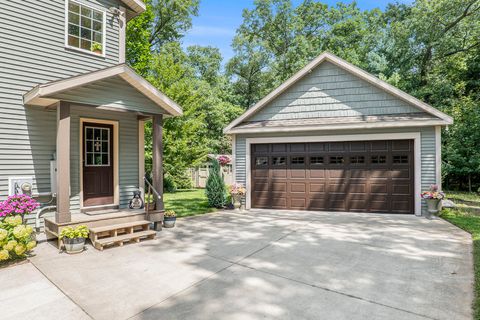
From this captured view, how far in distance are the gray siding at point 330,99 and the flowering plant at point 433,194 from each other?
7.79ft

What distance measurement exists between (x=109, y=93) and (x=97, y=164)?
194 centimetres

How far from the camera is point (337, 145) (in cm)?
920

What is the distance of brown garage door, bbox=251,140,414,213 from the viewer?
8586 millimetres

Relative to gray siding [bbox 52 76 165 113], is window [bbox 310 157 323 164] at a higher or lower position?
lower

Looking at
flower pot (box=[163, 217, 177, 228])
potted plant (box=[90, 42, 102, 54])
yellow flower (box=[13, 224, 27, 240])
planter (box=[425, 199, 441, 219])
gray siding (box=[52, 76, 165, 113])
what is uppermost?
potted plant (box=[90, 42, 102, 54])

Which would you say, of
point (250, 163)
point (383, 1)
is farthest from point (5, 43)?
point (383, 1)

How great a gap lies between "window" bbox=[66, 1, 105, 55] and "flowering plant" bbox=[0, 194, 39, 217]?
11.7ft

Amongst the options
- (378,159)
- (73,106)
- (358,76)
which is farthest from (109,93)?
(378,159)

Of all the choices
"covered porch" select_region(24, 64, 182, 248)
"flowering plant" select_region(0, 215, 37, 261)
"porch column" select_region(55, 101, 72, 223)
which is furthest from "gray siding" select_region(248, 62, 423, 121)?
"flowering plant" select_region(0, 215, 37, 261)

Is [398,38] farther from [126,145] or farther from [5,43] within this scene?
[5,43]

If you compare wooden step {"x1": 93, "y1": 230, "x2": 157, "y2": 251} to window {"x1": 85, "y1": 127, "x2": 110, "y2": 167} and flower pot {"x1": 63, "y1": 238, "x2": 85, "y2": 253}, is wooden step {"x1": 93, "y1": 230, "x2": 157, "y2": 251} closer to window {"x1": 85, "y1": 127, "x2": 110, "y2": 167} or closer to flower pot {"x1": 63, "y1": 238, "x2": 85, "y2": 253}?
flower pot {"x1": 63, "y1": 238, "x2": 85, "y2": 253}

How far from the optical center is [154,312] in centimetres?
300

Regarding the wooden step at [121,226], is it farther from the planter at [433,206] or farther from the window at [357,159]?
the planter at [433,206]

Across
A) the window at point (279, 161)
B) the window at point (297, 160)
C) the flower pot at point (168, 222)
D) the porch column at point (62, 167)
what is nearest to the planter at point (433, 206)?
the window at point (297, 160)
